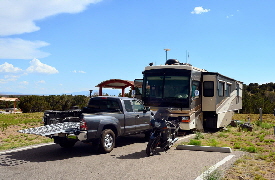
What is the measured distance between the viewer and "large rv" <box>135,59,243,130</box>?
14.0 meters

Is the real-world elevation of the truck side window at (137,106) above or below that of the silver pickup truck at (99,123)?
above

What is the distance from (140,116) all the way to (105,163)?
3.60 metres

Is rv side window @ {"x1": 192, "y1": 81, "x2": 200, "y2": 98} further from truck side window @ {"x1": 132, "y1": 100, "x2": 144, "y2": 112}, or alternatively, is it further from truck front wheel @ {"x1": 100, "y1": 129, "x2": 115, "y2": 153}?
truck front wheel @ {"x1": 100, "y1": 129, "x2": 115, "y2": 153}

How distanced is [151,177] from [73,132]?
3272 millimetres

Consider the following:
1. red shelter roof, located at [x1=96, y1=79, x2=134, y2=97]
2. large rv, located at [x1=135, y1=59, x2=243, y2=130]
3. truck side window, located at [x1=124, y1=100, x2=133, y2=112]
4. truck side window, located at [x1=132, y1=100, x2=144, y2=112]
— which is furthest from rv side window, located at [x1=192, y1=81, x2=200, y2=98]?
red shelter roof, located at [x1=96, y1=79, x2=134, y2=97]

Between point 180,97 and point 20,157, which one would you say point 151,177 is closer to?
point 20,157

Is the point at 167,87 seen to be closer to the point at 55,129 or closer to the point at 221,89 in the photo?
the point at 221,89

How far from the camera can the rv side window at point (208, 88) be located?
15258 mm

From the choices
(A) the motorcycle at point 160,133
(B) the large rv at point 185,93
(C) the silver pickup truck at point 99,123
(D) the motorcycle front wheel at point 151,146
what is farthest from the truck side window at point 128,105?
(B) the large rv at point 185,93

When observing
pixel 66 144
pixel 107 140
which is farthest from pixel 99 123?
pixel 66 144

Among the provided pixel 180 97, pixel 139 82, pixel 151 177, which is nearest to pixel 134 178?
pixel 151 177

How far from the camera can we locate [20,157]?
9.18 metres

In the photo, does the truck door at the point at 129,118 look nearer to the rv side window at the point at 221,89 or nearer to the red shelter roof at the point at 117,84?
the rv side window at the point at 221,89

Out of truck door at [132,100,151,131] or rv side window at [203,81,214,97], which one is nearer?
truck door at [132,100,151,131]
